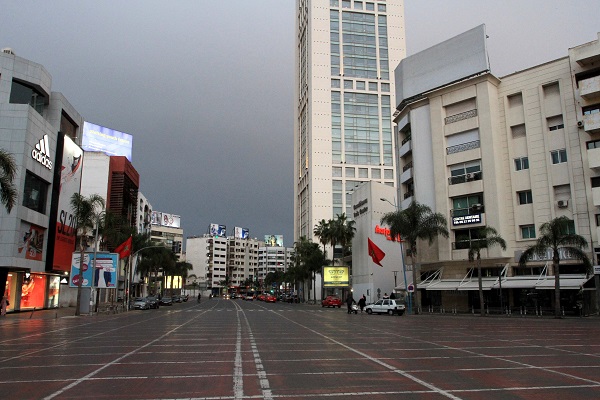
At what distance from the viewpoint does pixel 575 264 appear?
143 feet

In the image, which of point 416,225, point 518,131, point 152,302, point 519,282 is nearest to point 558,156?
point 518,131

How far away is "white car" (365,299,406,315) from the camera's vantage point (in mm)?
46688

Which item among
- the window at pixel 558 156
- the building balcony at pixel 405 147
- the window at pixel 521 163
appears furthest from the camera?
the building balcony at pixel 405 147

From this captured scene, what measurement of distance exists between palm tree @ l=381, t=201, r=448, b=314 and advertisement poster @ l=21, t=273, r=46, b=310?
35262 millimetres

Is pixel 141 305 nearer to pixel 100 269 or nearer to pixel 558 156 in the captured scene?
pixel 100 269

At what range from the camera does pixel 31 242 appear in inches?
1768

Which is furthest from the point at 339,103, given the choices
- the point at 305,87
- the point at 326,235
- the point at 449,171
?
the point at 449,171

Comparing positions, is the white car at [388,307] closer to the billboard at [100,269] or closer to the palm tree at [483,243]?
the palm tree at [483,243]

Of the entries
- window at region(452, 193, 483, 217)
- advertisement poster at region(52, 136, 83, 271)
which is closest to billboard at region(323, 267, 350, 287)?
window at region(452, 193, 483, 217)

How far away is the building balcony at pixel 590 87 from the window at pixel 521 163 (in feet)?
26.1

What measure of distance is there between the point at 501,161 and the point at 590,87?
10503 millimetres

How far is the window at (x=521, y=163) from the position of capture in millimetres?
48500

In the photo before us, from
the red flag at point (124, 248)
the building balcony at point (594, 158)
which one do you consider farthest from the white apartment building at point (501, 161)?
the red flag at point (124, 248)

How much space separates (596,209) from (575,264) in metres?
5.06
